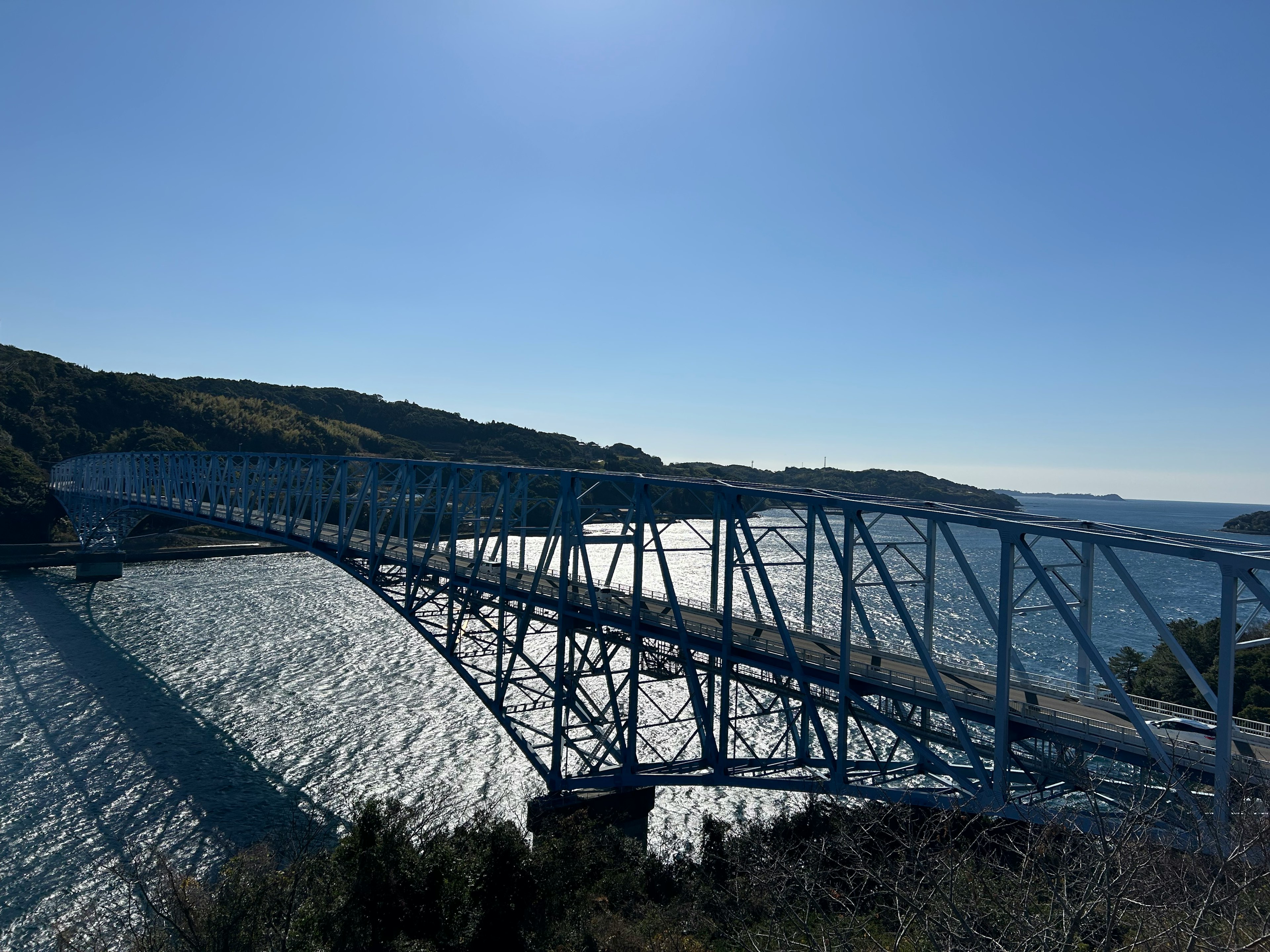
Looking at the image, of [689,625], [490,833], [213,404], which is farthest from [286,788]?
[213,404]

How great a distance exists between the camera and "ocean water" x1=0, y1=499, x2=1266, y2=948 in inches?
1118

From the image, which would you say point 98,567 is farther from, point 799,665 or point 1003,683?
point 1003,683

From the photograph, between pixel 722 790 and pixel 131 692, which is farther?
pixel 131 692

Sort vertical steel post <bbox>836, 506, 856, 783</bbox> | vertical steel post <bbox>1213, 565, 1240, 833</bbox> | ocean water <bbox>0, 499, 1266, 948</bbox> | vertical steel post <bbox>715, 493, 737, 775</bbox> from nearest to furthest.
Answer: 1. vertical steel post <bbox>1213, 565, 1240, 833</bbox>
2. vertical steel post <bbox>836, 506, 856, 783</bbox>
3. vertical steel post <bbox>715, 493, 737, 775</bbox>
4. ocean water <bbox>0, 499, 1266, 948</bbox>


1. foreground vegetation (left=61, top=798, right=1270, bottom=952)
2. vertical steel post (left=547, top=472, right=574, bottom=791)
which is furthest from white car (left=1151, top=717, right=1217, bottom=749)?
vertical steel post (left=547, top=472, right=574, bottom=791)

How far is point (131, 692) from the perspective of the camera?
147 feet

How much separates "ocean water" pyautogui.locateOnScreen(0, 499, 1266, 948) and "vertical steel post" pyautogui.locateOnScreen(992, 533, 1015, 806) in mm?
16724

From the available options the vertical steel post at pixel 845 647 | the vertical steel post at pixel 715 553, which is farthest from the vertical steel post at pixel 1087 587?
the vertical steel post at pixel 715 553

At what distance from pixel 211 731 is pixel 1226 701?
4298 centimetres

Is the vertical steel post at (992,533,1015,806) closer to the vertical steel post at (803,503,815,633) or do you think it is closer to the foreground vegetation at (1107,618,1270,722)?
the vertical steel post at (803,503,815,633)

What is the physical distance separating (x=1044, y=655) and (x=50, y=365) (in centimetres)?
16519

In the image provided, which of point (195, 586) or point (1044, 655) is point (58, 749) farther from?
point (1044, 655)

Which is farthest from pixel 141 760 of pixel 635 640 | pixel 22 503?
pixel 22 503

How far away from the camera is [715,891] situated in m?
24.7
